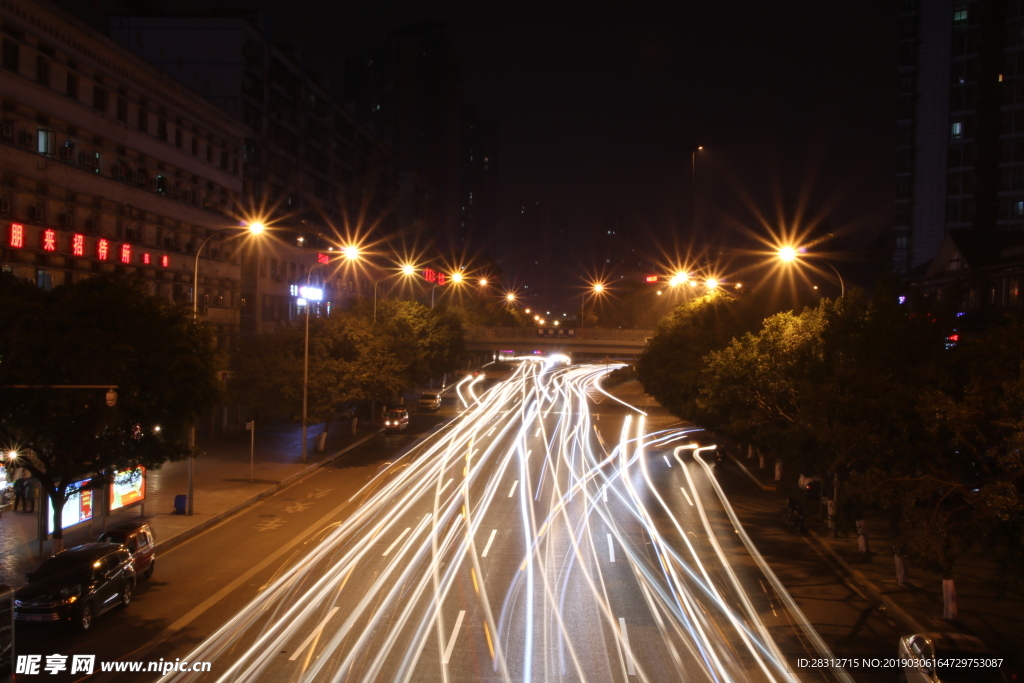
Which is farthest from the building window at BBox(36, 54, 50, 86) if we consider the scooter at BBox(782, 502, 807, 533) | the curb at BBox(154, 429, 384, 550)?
the scooter at BBox(782, 502, 807, 533)

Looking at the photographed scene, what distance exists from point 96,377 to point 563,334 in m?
64.8

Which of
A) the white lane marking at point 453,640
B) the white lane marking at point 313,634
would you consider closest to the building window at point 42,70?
the white lane marking at point 313,634

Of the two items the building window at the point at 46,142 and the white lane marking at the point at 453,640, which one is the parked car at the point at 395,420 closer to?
the building window at the point at 46,142

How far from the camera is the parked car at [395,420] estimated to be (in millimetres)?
51562

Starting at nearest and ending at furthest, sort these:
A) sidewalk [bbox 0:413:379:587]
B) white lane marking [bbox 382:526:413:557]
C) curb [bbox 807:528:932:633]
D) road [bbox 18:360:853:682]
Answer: road [bbox 18:360:853:682]
curb [bbox 807:528:932:633]
white lane marking [bbox 382:526:413:557]
sidewalk [bbox 0:413:379:587]

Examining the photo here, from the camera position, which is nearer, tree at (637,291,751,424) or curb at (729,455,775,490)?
curb at (729,455,775,490)

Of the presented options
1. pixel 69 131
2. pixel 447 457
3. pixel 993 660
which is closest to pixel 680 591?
pixel 993 660

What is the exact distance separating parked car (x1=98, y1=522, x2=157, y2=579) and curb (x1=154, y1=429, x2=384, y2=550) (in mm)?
3250

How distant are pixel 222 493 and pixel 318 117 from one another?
169 ft

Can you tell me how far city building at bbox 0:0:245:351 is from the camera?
31.9 m

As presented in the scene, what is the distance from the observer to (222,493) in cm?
3017

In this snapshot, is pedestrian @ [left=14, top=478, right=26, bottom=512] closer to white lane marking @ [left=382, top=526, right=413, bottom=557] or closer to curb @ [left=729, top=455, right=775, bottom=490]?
white lane marking @ [left=382, top=526, right=413, bottom=557]

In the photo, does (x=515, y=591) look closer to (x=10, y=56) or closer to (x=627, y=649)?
(x=627, y=649)

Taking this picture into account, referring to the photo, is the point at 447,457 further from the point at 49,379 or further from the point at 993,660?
the point at 993,660
